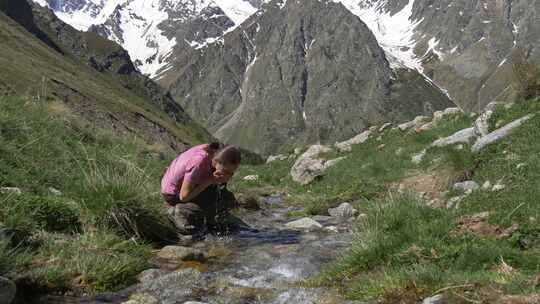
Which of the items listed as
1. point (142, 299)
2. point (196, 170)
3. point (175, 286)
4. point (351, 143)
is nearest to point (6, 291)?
point (142, 299)

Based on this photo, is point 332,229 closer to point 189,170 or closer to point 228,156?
point 228,156

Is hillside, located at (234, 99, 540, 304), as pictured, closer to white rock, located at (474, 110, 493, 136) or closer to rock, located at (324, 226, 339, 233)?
white rock, located at (474, 110, 493, 136)

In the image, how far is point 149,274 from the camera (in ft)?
24.9

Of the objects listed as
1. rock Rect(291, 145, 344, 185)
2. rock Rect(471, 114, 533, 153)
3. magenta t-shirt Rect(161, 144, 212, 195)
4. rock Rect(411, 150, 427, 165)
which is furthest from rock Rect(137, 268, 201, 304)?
rock Rect(291, 145, 344, 185)

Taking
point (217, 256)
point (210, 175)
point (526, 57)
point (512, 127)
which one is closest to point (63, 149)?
point (210, 175)

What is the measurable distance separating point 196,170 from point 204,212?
1049 millimetres

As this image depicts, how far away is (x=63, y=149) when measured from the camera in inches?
492

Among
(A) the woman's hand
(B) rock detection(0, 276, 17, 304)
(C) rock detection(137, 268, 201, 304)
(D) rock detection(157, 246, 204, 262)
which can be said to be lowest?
(D) rock detection(157, 246, 204, 262)

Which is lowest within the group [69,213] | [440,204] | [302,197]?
[302,197]

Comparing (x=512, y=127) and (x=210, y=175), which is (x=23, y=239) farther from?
(x=512, y=127)

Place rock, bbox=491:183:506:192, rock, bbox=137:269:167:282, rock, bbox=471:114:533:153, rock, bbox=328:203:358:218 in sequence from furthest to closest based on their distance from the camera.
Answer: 1. rock, bbox=328:203:358:218
2. rock, bbox=471:114:533:153
3. rock, bbox=491:183:506:192
4. rock, bbox=137:269:167:282

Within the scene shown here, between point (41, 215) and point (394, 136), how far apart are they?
1834 cm

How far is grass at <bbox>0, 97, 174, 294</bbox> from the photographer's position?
22.3 ft

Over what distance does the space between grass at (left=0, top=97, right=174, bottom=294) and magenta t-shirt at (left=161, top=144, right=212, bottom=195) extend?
392mm
